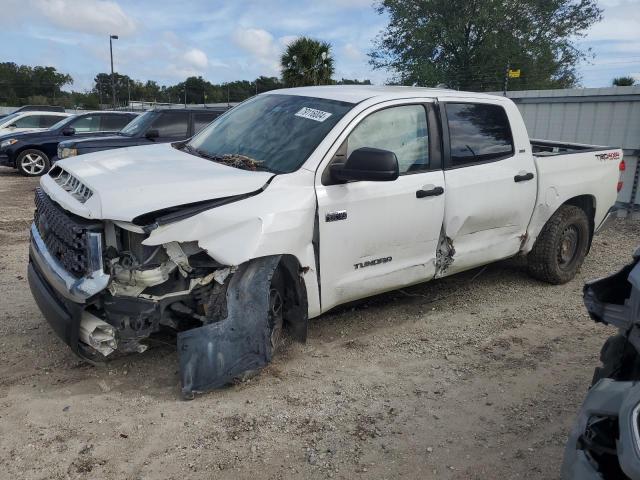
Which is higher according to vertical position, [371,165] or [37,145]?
[371,165]

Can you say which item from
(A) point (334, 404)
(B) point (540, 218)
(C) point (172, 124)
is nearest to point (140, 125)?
(C) point (172, 124)

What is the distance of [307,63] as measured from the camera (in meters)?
23.0

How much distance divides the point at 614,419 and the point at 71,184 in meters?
3.23

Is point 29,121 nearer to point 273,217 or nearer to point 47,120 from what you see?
point 47,120

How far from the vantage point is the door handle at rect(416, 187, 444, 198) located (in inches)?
162

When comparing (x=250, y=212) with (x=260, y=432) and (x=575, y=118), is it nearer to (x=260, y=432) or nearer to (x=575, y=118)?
(x=260, y=432)

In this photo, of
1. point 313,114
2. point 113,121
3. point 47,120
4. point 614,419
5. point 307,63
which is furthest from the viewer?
point 307,63

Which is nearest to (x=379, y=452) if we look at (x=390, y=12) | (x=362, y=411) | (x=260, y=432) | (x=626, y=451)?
(x=362, y=411)

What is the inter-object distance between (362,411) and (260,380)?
2.34 ft

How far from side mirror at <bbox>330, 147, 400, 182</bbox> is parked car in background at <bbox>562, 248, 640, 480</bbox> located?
155 centimetres

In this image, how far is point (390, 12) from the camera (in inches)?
1091

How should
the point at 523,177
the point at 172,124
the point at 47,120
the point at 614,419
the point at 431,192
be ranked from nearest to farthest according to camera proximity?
1. the point at 614,419
2. the point at 431,192
3. the point at 523,177
4. the point at 172,124
5. the point at 47,120

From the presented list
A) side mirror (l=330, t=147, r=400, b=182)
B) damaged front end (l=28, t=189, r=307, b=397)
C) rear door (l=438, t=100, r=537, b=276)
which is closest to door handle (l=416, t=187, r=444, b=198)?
rear door (l=438, t=100, r=537, b=276)

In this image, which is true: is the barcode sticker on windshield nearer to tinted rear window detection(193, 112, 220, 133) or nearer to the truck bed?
the truck bed
